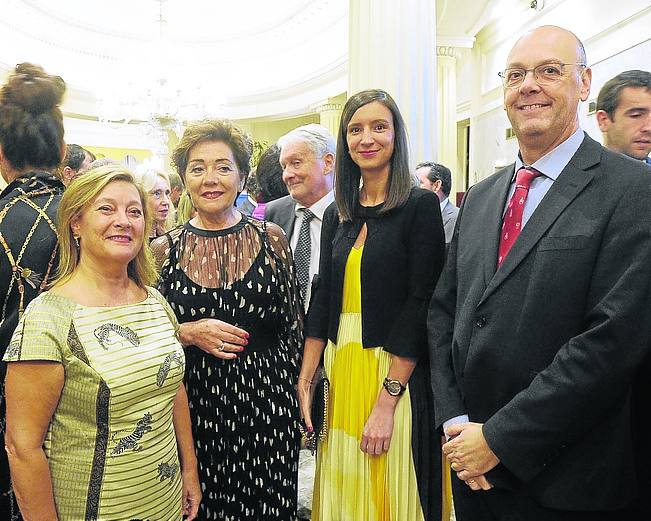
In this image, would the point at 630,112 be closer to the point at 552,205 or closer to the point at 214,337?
the point at 552,205

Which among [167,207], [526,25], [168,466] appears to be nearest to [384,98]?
[168,466]

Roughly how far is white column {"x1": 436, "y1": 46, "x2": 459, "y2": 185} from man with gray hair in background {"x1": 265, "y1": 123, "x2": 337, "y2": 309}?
22.1ft

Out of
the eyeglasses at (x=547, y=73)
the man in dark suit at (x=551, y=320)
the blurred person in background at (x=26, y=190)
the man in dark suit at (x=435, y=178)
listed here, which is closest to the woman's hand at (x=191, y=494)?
the blurred person in background at (x=26, y=190)

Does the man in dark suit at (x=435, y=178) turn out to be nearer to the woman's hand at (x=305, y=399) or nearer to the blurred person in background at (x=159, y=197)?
the blurred person in background at (x=159, y=197)

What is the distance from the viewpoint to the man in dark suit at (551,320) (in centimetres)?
133

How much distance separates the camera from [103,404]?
58.4 inches

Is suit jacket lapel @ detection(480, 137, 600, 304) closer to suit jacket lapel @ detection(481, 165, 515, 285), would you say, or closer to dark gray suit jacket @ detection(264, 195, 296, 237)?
suit jacket lapel @ detection(481, 165, 515, 285)

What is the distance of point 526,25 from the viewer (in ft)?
25.6

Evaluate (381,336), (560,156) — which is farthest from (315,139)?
(560,156)

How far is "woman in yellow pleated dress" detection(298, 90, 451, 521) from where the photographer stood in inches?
74.7

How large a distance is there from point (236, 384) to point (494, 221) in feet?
3.40

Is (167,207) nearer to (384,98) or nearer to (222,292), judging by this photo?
(222,292)

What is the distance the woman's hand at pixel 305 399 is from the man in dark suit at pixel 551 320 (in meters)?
0.62

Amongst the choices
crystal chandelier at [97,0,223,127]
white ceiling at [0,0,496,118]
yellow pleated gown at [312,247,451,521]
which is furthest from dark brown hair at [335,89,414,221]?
white ceiling at [0,0,496,118]
